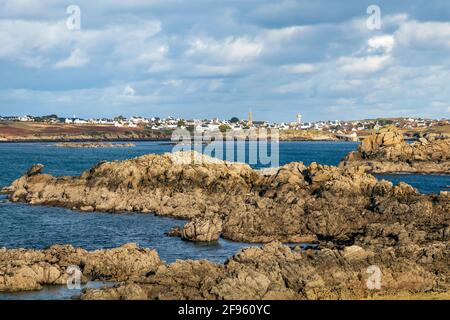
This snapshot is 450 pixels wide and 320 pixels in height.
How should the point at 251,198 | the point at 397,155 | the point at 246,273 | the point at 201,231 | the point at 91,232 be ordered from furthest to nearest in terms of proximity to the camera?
1. the point at 397,155
2. the point at 251,198
3. the point at 91,232
4. the point at 201,231
5. the point at 246,273

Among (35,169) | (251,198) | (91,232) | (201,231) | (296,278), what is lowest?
(91,232)

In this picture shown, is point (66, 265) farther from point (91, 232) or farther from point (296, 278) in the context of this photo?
point (91, 232)

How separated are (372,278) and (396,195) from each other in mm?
26828

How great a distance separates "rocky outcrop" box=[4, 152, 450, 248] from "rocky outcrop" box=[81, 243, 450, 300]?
7.91 metres

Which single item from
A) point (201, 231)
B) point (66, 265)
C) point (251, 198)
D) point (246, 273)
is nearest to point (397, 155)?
point (251, 198)

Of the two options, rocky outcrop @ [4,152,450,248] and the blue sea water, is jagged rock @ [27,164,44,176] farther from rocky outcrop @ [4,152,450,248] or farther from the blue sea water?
the blue sea water

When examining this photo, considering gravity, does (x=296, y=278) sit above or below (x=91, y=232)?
above

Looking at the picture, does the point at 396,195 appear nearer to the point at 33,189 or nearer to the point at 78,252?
the point at 78,252

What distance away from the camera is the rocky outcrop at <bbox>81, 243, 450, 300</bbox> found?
3036cm

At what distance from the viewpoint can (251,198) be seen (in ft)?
189

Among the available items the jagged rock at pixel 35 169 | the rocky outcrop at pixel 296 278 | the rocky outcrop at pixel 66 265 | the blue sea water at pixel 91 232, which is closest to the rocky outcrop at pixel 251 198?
the jagged rock at pixel 35 169

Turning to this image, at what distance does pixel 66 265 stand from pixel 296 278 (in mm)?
Answer: 12615

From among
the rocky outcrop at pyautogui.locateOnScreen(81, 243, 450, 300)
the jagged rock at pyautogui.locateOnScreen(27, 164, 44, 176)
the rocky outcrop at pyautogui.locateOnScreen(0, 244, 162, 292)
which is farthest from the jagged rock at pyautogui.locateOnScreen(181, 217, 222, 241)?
the jagged rock at pyautogui.locateOnScreen(27, 164, 44, 176)

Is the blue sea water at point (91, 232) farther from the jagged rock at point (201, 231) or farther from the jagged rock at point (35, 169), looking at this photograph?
the jagged rock at point (35, 169)
